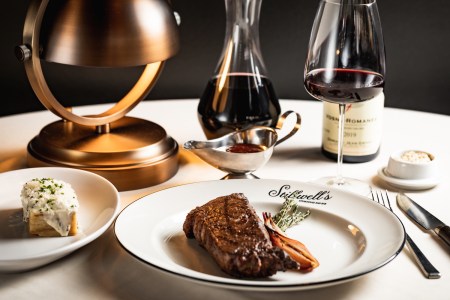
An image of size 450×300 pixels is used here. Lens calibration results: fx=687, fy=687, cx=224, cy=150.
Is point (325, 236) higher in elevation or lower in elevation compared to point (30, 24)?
lower

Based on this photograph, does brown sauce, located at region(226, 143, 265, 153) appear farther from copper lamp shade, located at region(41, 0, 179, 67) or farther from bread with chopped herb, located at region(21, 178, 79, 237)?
bread with chopped herb, located at region(21, 178, 79, 237)

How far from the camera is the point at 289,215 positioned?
1.20m

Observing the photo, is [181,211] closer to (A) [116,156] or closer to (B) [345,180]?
(A) [116,156]

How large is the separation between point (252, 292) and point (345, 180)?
0.50 meters

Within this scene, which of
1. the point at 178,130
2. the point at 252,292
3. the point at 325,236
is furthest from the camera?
the point at 178,130

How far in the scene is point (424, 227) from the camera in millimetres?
1203

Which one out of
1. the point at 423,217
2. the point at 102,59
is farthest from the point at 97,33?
the point at 423,217

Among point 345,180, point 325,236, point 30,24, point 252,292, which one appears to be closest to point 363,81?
point 345,180

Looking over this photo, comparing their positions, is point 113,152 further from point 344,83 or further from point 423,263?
point 423,263

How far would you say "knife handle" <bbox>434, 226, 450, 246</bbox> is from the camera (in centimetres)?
114

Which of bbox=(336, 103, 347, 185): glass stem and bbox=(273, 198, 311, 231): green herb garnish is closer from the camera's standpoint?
bbox=(273, 198, 311, 231): green herb garnish

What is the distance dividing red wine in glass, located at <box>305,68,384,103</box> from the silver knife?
0.70 feet

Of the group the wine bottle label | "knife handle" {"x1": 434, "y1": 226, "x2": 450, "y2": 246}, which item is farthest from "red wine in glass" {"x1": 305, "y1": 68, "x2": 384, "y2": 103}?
"knife handle" {"x1": 434, "y1": 226, "x2": 450, "y2": 246}

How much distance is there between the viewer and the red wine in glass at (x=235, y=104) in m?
1.53
